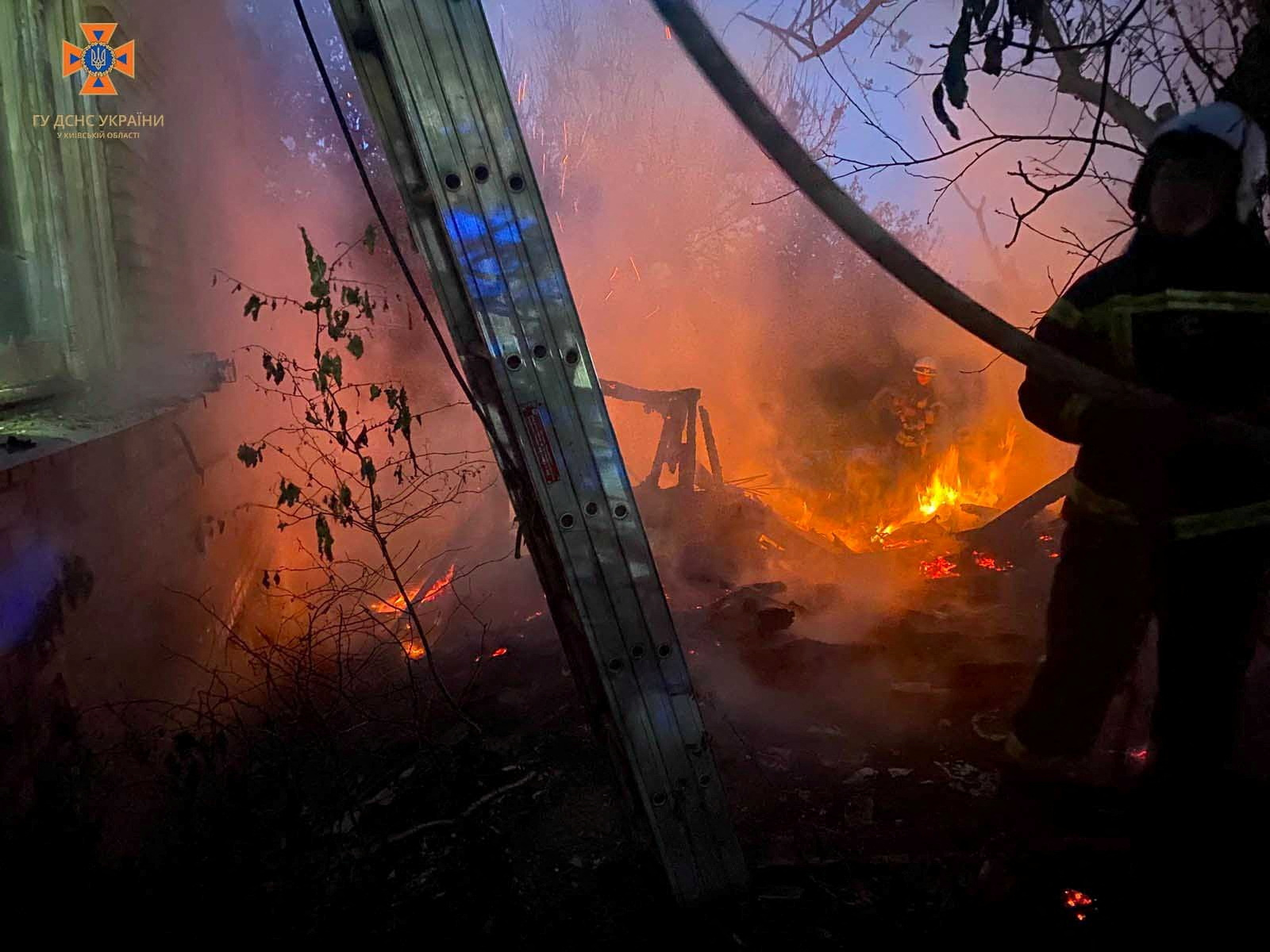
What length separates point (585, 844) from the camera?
2.92 metres

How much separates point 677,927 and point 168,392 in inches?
186

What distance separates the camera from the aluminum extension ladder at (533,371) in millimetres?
1735

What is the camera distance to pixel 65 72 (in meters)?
Answer: 4.03

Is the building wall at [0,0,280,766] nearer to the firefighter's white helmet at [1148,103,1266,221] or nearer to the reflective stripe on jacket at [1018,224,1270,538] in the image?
the reflective stripe on jacket at [1018,224,1270,538]


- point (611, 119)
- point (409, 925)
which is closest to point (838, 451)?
point (409, 925)

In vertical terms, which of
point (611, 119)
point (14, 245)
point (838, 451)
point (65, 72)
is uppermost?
point (611, 119)

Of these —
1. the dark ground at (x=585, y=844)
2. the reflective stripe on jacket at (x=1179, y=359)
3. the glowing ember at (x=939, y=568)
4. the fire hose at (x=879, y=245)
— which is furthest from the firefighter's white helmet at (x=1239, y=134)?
the glowing ember at (x=939, y=568)

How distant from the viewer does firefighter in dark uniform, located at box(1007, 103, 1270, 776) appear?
2350 mm

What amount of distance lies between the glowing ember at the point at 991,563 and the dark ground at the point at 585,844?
2.62 m

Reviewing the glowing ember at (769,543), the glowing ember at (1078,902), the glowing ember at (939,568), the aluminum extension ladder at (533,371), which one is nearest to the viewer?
the aluminum extension ladder at (533,371)

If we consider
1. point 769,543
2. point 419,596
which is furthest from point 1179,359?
point 419,596

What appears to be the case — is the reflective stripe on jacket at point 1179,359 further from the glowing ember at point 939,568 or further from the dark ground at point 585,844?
the glowing ember at point 939,568

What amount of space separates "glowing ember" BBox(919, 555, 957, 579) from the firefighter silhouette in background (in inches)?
159

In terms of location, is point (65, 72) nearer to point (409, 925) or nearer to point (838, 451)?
point (409, 925)
